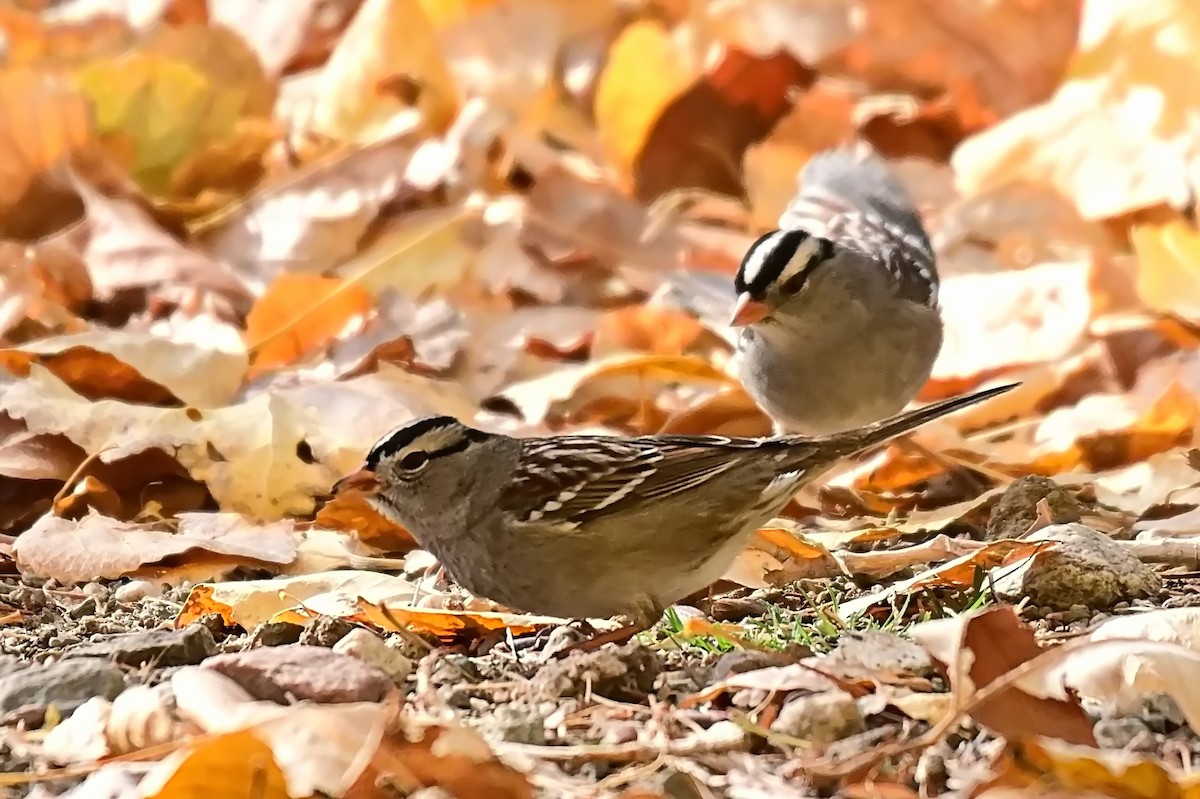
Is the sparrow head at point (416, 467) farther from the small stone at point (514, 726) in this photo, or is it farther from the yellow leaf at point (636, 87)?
the yellow leaf at point (636, 87)

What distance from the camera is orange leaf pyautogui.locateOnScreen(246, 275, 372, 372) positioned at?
337 centimetres

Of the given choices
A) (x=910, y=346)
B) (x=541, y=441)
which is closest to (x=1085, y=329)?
(x=910, y=346)

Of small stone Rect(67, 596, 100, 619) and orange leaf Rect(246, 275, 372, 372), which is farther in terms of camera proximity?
orange leaf Rect(246, 275, 372, 372)

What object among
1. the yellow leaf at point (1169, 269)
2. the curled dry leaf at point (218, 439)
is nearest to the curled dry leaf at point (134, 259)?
the curled dry leaf at point (218, 439)

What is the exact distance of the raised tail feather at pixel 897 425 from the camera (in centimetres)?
201

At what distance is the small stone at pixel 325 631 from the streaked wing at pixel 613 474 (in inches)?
10.9

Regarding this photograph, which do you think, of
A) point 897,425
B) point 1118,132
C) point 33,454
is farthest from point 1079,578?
point 1118,132

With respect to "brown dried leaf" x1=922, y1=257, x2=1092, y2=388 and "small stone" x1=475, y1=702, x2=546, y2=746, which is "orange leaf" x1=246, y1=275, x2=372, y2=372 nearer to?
"brown dried leaf" x1=922, y1=257, x2=1092, y2=388

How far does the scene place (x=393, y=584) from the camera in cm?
226

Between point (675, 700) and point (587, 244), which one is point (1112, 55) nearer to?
point (587, 244)

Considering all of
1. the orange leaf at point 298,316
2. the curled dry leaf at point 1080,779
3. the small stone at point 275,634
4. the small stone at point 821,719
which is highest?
the curled dry leaf at point 1080,779

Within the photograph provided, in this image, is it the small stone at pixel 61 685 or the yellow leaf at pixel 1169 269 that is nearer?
the small stone at pixel 61 685

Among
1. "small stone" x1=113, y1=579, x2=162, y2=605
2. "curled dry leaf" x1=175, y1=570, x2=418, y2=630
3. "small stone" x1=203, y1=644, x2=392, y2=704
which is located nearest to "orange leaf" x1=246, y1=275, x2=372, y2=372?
"small stone" x1=113, y1=579, x2=162, y2=605

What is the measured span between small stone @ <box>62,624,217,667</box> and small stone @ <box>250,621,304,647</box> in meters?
Answer: 0.08
